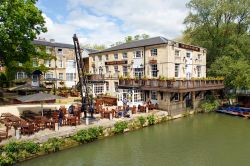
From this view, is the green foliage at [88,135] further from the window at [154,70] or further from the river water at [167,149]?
the window at [154,70]

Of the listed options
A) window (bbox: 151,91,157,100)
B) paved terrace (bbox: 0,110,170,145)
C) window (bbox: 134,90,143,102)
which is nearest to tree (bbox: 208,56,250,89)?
window (bbox: 151,91,157,100)

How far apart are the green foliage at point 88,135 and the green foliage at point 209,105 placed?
15546 millimetres

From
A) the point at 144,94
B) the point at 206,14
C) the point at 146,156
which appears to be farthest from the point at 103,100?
the point at 206,14

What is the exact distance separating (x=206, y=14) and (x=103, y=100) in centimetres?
2148

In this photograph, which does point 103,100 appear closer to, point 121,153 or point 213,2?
point 121,153

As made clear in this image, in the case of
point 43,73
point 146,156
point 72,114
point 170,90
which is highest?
point 43,73

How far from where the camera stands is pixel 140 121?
783 inches

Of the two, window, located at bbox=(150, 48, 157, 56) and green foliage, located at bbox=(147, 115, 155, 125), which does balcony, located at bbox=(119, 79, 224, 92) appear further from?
window, located at bbox=(150, 48, 157, 56)

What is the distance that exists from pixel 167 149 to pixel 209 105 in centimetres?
1456

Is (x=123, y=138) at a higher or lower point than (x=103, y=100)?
lower

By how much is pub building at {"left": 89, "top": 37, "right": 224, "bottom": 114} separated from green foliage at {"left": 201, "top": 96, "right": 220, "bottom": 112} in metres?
0.77

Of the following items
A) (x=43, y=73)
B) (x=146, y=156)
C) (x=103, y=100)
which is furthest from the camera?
(x=43, y=73)

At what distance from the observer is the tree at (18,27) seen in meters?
19.2

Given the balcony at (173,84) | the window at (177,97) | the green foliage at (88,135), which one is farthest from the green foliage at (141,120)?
the window at (177,97)
